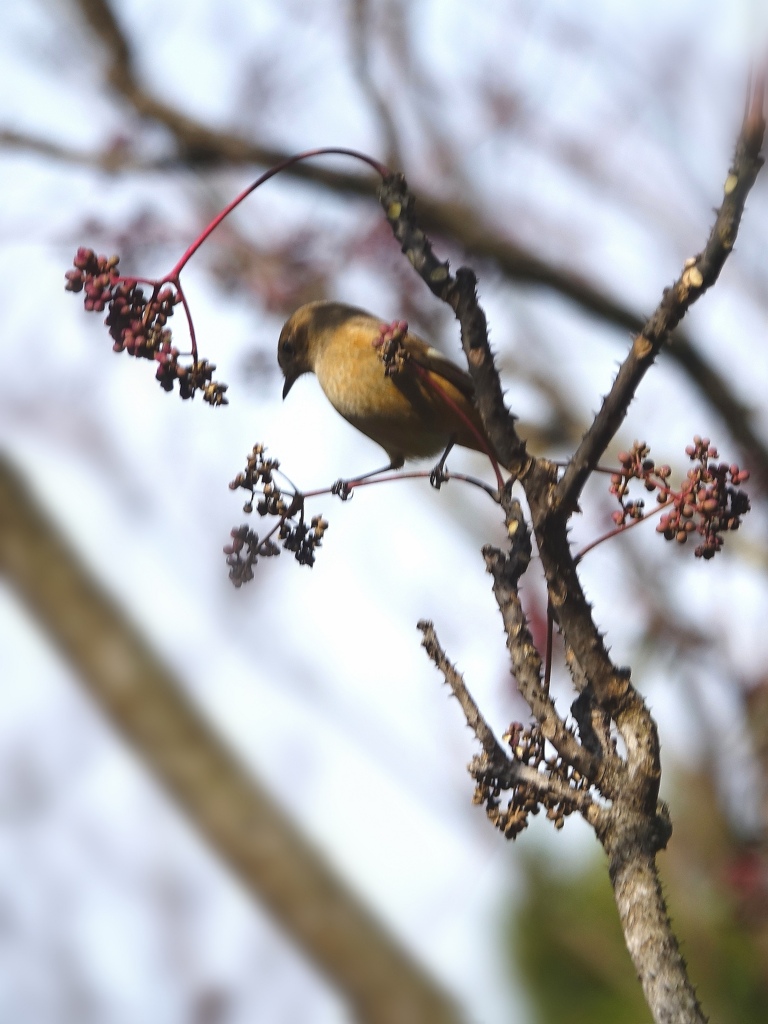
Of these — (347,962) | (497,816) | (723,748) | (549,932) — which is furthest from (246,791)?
(497,816)

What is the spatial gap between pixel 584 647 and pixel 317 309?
186 centimetres

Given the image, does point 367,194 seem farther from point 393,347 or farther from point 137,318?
point 137,318

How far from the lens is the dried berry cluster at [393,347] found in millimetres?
1945

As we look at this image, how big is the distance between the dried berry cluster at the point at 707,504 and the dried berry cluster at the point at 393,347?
0.57m

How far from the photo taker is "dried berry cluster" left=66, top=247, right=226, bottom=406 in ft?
5.40

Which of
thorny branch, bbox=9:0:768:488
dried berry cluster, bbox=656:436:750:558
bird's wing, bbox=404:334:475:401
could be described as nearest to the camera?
dried berry cluster, bbox=656:436:750:558

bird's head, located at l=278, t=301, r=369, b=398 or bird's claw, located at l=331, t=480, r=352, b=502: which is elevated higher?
bird's head, located at l=278, t=301, r=369, b=398

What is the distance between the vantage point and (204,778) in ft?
25.3

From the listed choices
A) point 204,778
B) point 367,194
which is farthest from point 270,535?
point 204,778

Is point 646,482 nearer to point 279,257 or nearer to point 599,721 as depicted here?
point 599,721

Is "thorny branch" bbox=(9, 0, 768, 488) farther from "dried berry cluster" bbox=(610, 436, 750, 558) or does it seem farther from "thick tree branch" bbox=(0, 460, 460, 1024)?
"thick tree branch" bbox=(0, 460, 460, 1024)

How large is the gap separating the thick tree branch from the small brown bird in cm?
526

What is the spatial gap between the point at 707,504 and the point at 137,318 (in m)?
0.93

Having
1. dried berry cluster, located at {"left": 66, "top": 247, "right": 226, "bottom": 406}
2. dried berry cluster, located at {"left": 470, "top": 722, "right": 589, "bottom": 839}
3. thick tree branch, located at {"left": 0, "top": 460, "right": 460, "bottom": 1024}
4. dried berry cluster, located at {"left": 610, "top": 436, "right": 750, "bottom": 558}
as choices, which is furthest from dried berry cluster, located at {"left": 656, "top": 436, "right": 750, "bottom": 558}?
thick tree branch, located at {"left": 0, "top": 460, "right": 460, "bottom": 1024}
